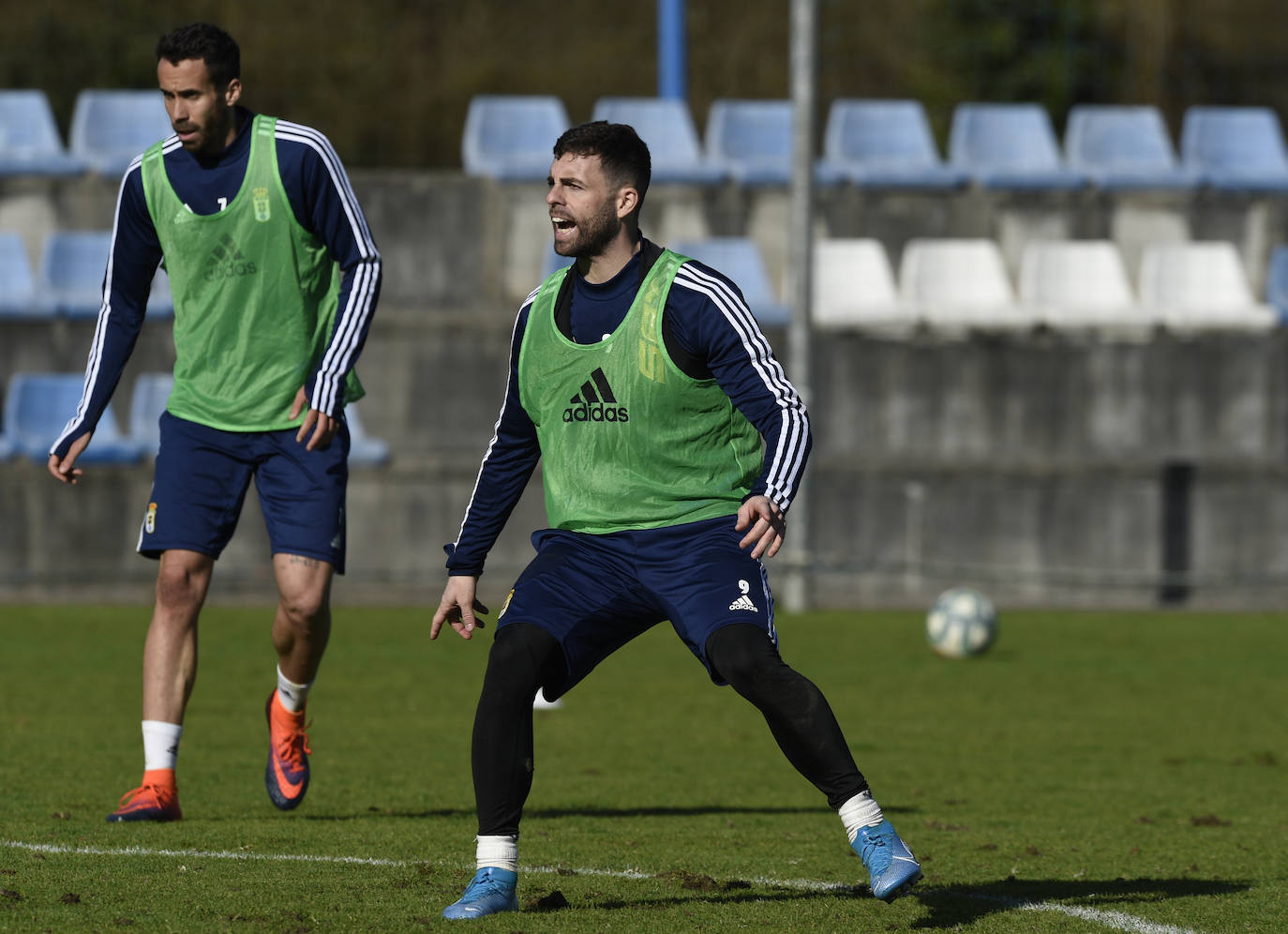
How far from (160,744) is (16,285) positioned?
1072 cm

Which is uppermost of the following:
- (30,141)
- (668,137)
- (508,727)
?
(668,137)

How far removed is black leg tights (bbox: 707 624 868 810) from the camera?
4473 mm

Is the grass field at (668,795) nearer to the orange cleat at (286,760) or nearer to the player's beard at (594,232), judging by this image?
the orange cleat at (286,760)

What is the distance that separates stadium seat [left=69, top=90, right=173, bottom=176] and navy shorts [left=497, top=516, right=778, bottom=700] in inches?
526

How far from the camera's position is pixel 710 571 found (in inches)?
183

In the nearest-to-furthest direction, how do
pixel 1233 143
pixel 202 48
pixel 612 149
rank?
pixel 612 149, pixel 202 48, pixel 1233 143

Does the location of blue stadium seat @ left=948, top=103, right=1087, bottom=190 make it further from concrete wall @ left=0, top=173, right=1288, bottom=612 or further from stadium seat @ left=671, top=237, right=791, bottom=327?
stadium seat @ left=671, top=237, right=791, bottom=327

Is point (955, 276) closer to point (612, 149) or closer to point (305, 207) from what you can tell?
point (305, 207)

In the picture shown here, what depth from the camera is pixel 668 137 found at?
57.6ft

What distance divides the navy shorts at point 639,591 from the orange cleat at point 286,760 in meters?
1.81

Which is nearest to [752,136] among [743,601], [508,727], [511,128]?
[511,128]

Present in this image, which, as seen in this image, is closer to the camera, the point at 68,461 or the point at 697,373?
the point at 697,373

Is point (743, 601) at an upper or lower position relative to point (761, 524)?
lower

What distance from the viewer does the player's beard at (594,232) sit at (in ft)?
15.4
